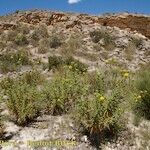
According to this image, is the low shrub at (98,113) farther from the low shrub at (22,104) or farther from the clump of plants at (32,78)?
the clump of plants at (32,78)

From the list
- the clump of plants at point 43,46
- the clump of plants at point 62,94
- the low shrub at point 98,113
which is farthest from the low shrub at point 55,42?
the low shrub at point 98,113

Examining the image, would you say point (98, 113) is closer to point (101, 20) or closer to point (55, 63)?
point (55, 63)

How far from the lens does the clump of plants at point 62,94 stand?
25.0 ft

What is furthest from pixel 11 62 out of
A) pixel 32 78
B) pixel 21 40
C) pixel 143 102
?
pixel 143 102

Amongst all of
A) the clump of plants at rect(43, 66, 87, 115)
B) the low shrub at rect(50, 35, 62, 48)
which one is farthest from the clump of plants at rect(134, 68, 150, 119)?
the low shrub at rect(50, 35, 62, 48)

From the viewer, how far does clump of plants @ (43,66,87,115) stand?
7.62m

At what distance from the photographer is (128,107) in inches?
304

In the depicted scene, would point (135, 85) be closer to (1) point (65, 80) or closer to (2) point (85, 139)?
(1) point (65, 80)

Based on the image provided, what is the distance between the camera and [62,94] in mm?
7629

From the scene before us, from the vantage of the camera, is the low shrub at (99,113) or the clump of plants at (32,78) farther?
the clump of plants at (32,78)

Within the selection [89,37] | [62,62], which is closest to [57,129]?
[62,62]

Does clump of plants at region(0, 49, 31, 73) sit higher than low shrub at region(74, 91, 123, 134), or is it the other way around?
low shrub at region(74, 91, 123, 134)

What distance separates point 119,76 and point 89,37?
7760 mm

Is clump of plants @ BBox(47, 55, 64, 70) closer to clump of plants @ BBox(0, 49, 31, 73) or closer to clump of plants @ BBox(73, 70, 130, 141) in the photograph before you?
clump of plants @ BBox(0, 49, 31, 73)
